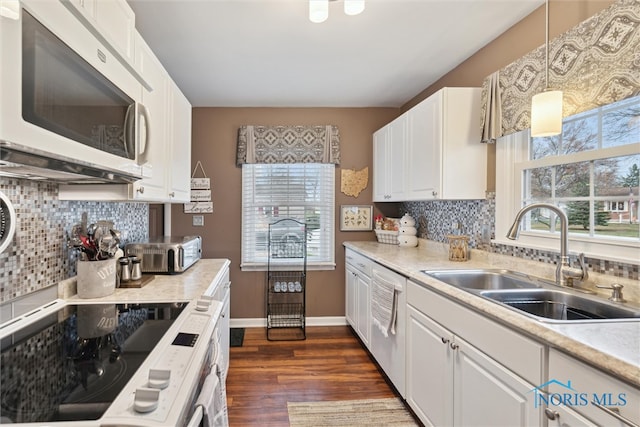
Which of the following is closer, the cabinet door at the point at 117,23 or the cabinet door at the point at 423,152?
the cabinet door at the point at 117,23

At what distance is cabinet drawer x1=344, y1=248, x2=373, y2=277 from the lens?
275 centimetres

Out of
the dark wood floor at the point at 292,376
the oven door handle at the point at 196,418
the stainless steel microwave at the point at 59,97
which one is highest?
the stainless steel microwave at the point at 59,97

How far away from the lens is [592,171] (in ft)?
5.35

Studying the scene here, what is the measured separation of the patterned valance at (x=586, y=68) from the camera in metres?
1.28

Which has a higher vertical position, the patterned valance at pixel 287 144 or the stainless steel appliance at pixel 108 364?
the patterned valance at pixel 287 144

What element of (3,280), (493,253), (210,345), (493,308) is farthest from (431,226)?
(3,280)

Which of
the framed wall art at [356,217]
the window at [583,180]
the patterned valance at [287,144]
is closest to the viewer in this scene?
the window at [583,180]

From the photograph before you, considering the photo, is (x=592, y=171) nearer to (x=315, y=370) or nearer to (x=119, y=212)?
(x=315, y=370)

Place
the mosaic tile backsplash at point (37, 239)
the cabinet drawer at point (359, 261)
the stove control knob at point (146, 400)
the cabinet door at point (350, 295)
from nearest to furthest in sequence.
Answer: the stove control knob at point (146, 400), the mosaic tile backsplash at point (37, 239), the cabinet drawer at point (359, 261), the cabinet door at point (350, 295)

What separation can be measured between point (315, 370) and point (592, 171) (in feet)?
7.51

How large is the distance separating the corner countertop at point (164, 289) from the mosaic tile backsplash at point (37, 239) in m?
0.09

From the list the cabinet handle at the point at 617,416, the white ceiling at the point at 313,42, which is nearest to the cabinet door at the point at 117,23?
the white ceiling at the point at 313,42

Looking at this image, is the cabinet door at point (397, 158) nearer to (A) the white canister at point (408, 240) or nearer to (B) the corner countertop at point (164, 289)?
(A) the white canister at point (408, 240)

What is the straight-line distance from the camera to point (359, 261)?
9.93 ft
